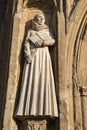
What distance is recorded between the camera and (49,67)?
466 cm

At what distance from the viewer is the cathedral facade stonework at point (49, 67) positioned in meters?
4.22

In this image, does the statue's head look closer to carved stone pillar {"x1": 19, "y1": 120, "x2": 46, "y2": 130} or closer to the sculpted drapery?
the sculpted drapery

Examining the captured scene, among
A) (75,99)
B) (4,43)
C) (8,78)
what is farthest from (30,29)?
(75,99)

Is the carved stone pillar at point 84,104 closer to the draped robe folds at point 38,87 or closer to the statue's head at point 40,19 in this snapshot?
the draped robe folds at point 38,87

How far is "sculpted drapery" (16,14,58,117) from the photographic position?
4211mm

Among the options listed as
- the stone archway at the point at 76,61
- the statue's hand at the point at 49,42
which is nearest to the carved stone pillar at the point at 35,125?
the stone archway at the point at 76,61

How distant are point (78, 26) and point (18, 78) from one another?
1844 millimetres

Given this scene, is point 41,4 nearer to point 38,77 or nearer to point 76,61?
point 76,61

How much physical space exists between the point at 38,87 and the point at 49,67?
1.43 ft

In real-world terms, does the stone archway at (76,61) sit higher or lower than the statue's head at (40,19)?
lower

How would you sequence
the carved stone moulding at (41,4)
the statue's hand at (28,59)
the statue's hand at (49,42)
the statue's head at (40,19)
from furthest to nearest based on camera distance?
the carved stone moulding at (41,4)
the statue's head at (40,19)
the statue's hand at (49,42)
the statue's hand at (28,59)

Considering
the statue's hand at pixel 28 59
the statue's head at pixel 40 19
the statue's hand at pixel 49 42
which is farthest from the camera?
the statue's head at pixel 40 19

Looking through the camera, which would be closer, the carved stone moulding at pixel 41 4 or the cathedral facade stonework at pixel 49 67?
the cathedral facade stonework at pixel 49 67

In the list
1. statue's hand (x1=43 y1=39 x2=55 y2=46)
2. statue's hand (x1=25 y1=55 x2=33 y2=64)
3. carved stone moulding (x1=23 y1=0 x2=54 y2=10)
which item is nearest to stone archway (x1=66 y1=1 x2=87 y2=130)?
statue's hand (x1=43 y1=39 x2=55 y2=46)
